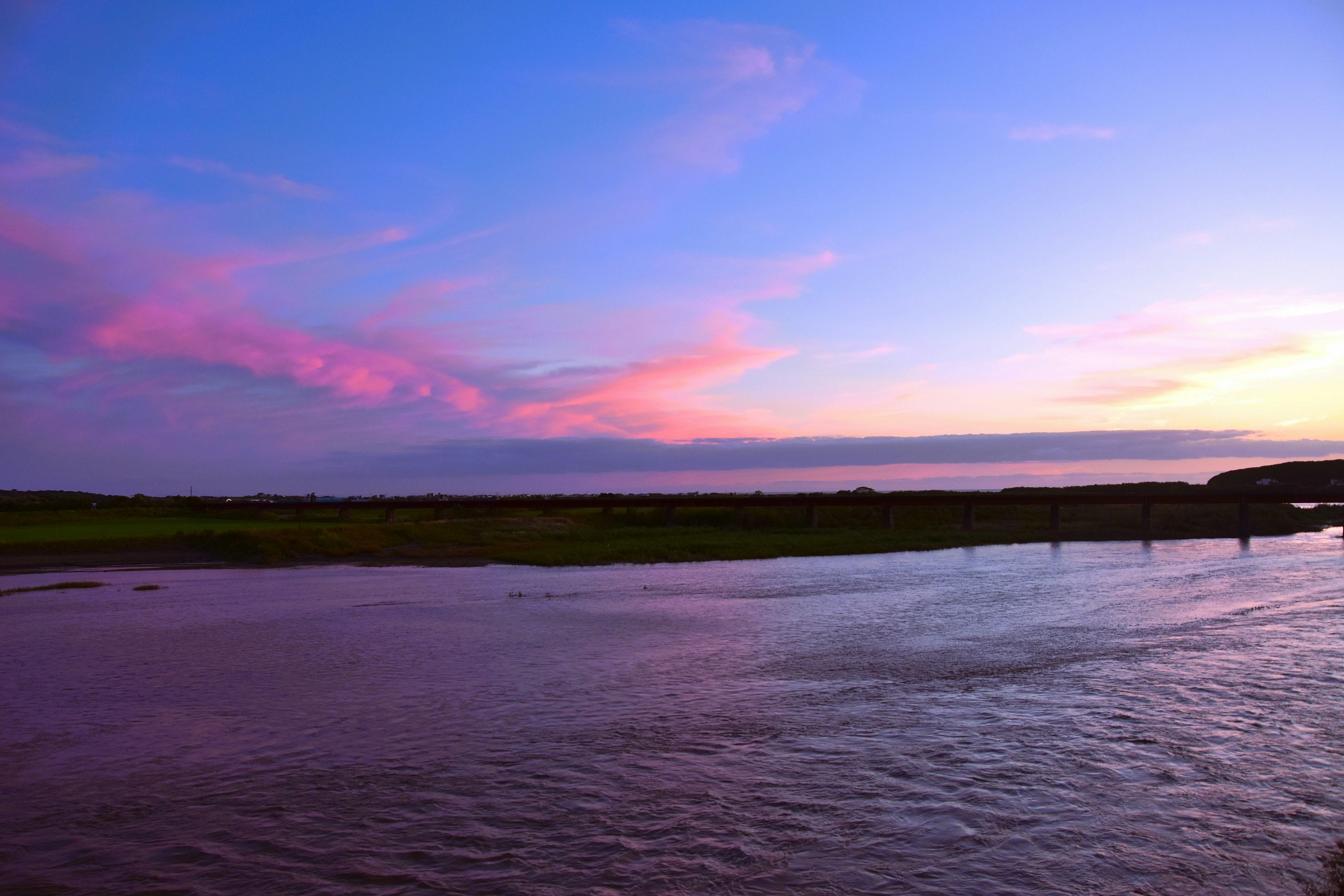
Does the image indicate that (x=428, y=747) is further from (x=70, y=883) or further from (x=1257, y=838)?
(x=1257, y=838)

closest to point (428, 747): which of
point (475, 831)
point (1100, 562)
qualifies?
point (475, 831)

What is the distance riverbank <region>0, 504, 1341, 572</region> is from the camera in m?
41.1

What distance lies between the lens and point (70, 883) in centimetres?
687

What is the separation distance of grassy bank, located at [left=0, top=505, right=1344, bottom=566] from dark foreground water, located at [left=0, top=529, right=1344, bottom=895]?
2000cm

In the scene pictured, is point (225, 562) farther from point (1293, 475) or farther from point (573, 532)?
point (1293, 475)

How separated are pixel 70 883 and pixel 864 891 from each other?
22.3 feet

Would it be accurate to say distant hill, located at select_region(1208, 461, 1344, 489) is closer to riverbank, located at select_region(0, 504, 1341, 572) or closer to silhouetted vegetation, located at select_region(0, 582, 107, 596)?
riverbank, located at select_region(0, 504, 1341, 572)

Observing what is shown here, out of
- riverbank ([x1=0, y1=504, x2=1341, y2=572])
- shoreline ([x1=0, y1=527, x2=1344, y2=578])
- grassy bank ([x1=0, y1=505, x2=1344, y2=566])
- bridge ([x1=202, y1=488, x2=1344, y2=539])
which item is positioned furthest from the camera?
bridge ([x1=202, y1=488, x2=1344, y2=539])

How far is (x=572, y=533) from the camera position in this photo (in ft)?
179

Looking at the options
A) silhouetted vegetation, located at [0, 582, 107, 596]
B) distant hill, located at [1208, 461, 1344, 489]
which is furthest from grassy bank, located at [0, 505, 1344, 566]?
distant hill, located at [1208, 461, 1344, 489]

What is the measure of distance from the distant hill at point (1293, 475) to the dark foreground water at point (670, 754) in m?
177

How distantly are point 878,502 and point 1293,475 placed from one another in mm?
164617

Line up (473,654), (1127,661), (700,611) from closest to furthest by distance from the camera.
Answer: (1127,661), (473,654), (700,611)

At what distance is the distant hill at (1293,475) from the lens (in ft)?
549
